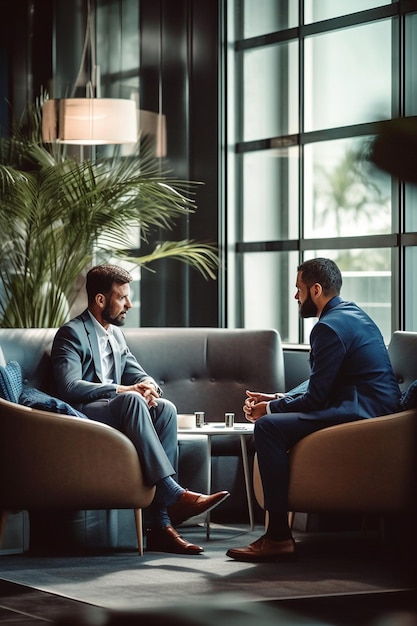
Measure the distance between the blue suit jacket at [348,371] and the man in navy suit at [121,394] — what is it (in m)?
0.56

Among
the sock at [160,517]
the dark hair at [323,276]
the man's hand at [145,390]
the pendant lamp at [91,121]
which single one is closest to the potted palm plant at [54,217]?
the pendant lamp at [91,121]

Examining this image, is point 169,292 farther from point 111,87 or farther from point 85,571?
point 85,571

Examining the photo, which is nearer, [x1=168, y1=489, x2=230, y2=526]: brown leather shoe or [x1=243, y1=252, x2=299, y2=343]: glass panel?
[x1=168, y1=489, x2=230, y2=526]: brown leather shoe

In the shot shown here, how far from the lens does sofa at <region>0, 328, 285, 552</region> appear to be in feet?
12.6

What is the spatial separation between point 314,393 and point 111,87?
341 cm

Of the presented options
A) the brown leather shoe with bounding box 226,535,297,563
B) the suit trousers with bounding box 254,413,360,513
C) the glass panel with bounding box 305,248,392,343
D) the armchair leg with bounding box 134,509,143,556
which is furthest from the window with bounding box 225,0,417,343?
the armchair leg with bounding box 134,509,143,556

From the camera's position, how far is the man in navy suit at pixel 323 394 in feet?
12.3

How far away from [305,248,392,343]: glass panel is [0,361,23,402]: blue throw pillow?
79.1 inches

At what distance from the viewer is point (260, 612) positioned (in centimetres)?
35

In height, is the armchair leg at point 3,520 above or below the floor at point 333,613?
below

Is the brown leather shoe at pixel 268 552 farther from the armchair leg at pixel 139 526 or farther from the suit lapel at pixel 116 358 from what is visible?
the suit lapel at pixel 116 358

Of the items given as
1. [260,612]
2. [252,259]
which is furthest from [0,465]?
[260,612]

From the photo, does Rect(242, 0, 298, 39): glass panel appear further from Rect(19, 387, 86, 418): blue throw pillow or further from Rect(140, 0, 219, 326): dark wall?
Rect(19, 387, 86, 418): blue throw pillow

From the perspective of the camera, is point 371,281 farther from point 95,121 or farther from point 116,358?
point 95,121
